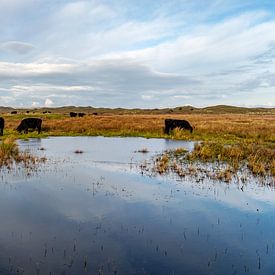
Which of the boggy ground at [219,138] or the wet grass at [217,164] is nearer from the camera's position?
the wet grass at [217,164]

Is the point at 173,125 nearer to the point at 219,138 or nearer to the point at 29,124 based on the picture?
the point at 219,138

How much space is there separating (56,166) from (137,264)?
448 inches

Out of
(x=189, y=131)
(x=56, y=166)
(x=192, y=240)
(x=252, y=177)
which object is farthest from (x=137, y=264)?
(x=189, y=131)

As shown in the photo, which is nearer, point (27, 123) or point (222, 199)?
point (222, 199)

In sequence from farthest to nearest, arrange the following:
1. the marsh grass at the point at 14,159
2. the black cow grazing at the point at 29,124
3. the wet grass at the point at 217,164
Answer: the black cow grazing at the point at 29,124 < the marsh grass at the point at 14,159 < the wet grass at the point at 217,164

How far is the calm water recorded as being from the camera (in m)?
7.32

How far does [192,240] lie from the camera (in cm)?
862

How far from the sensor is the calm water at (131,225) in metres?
7.32

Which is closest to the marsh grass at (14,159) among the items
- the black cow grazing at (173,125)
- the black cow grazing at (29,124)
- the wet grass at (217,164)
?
the wet grass at (217,164)

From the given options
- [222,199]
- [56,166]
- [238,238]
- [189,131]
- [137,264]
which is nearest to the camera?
[137,264]

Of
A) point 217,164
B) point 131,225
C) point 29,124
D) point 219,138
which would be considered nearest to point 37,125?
point 29,124

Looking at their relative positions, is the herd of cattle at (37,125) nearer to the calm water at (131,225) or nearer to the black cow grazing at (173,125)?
the black cow grazing at (173,125)

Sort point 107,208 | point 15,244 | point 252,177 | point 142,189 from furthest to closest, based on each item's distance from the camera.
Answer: point 252,177, point 142,189, point 107,208, point 15,244

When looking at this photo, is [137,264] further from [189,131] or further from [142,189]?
[189,131]
